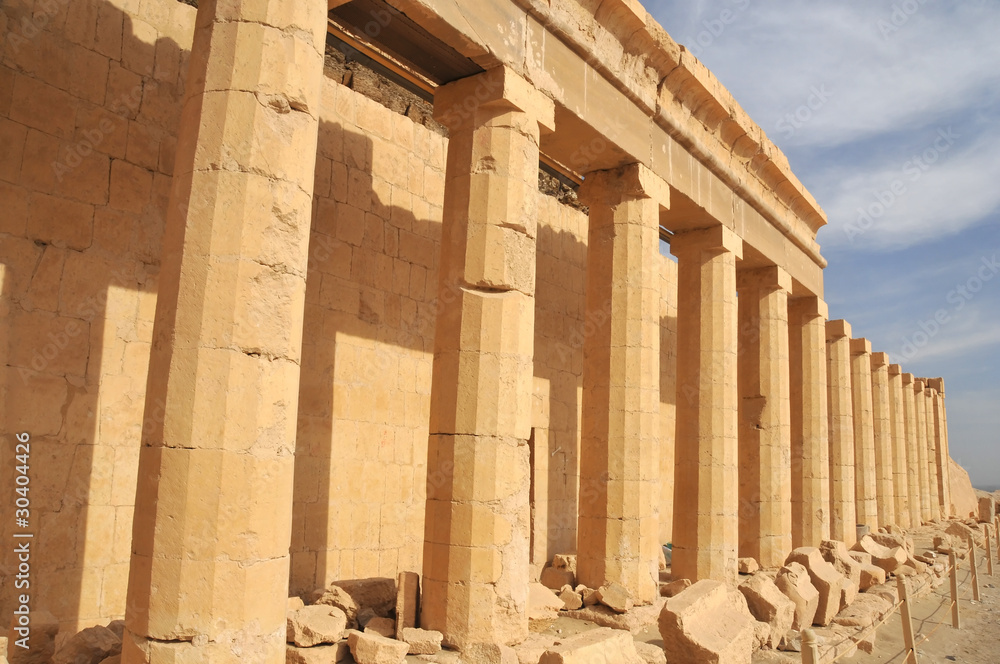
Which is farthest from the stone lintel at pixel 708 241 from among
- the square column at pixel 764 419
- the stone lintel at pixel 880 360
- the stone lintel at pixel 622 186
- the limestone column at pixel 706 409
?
the stone lintel at pixel 880 360

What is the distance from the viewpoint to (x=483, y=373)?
7.14m

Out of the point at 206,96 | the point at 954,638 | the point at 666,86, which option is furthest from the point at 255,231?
the point at 954,638

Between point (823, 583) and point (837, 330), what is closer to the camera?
→ point (823, 583)

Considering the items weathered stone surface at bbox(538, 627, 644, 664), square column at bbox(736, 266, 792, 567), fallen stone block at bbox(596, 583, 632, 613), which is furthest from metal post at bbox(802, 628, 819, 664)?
square column at bbox(736, 266, 792, 567)

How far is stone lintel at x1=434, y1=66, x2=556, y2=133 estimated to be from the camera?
24.9 feet

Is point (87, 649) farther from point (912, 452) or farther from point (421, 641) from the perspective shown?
point (912, 452)

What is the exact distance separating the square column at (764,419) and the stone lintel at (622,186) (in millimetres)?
4966

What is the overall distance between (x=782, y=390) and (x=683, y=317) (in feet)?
9.97

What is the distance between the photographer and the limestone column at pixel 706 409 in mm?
11250

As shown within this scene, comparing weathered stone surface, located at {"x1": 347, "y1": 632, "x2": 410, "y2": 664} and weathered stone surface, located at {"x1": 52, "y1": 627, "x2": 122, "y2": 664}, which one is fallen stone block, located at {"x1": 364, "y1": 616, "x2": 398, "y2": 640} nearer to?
weathered stone surface, located at {"x1": 347, "y1": 632, "x2": 410, "y2": 664}

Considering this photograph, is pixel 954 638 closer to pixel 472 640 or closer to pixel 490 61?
pixel 472 640

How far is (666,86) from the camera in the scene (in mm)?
10438

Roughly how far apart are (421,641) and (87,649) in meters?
2.53

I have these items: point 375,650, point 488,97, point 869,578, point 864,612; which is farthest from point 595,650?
point 869,578
